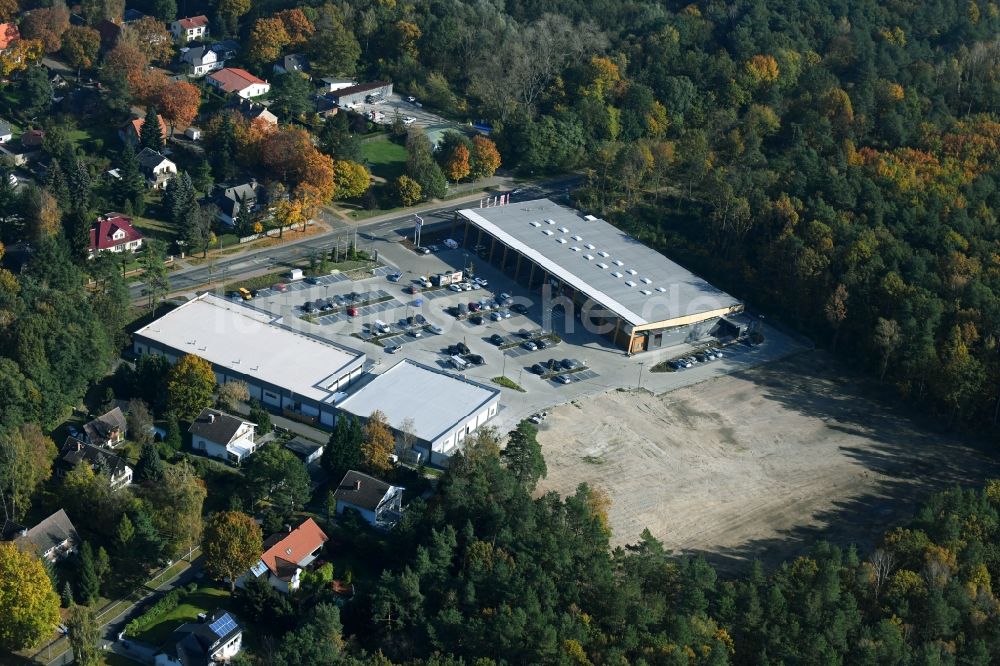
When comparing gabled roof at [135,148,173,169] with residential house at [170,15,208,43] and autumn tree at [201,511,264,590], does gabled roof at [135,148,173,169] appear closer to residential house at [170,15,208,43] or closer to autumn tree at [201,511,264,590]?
residential house at [170,15,208,43]

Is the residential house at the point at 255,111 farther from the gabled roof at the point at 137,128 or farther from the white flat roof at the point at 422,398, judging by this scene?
the white flat roof at the point at 422,398

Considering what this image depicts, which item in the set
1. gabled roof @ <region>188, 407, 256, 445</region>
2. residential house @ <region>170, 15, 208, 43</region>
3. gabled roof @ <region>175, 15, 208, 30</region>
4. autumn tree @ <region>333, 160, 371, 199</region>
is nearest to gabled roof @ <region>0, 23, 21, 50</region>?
residential house @ <region>170, 15, 208, 43</region>

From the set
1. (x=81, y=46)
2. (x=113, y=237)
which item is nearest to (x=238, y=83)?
(x=81, y=46)

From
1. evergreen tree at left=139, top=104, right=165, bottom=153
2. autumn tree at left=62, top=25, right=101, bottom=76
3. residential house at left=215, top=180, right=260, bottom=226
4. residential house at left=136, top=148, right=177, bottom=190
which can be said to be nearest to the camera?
residential house at left=215, top=180, right=260, bottom=226

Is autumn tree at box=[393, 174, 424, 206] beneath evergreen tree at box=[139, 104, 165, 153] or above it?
beneath

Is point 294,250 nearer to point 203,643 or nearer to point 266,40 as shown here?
point 266,40

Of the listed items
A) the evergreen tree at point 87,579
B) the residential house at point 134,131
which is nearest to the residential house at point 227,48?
the residential house at point 134,131
